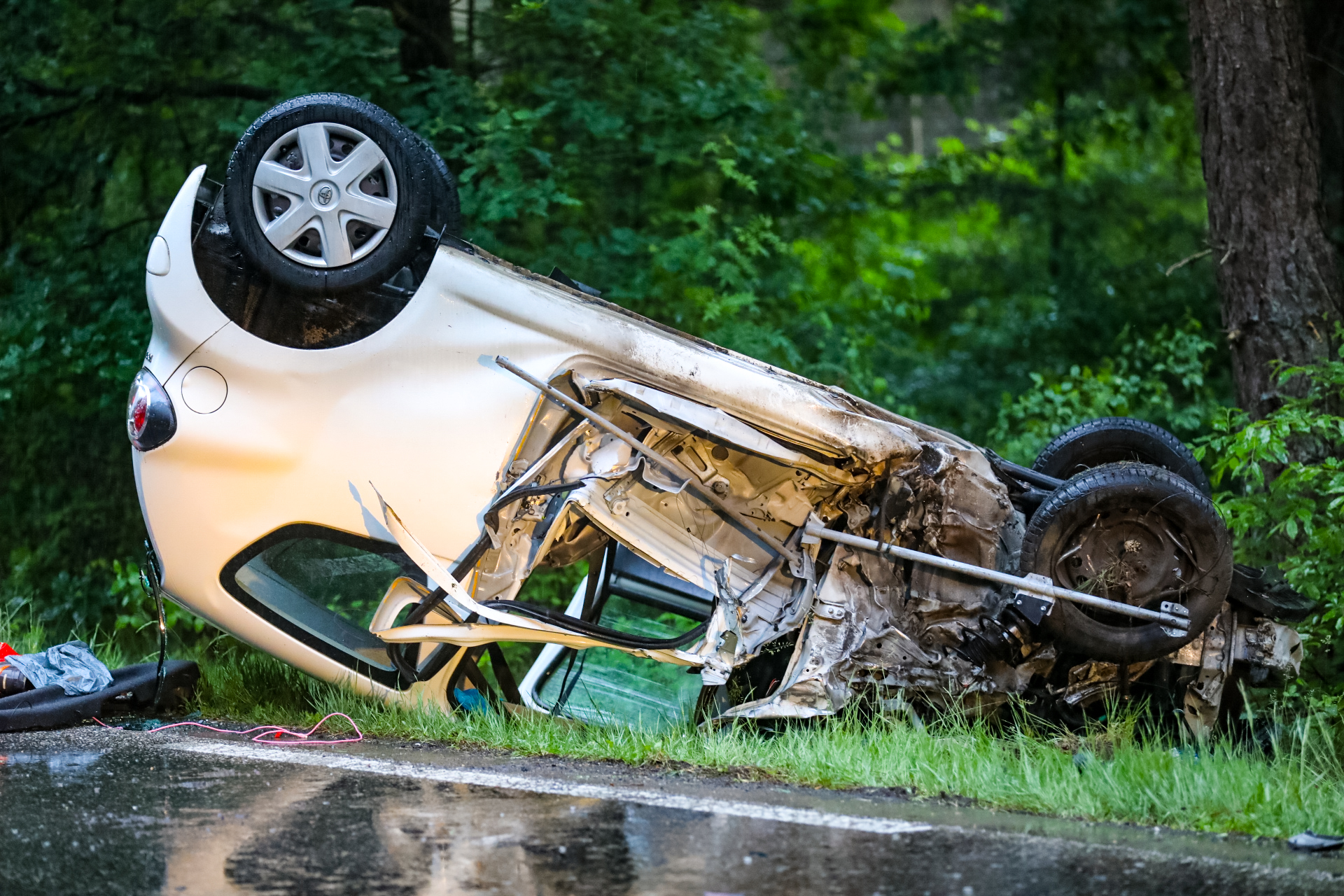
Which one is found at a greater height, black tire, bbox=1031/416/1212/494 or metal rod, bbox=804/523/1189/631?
black tire, bbox=1031/416/1212/494

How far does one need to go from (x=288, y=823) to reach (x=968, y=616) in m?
2.50

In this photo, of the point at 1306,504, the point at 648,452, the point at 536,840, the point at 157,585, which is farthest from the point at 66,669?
the point at 1306,504

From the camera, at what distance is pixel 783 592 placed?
4418 mm

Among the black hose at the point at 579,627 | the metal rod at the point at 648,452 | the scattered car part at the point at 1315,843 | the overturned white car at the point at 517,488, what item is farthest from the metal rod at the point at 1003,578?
the scattered car part at the point at 1315,843

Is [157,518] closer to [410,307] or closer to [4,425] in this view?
[410,307]

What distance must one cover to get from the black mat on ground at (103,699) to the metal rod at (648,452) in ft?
6.85

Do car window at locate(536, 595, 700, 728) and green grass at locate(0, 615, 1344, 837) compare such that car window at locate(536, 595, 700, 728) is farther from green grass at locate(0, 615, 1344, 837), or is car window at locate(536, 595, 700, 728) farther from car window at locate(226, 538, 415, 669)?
car window at locate(226, 538, 415, 669)

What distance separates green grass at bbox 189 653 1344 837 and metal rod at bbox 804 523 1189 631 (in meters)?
0.40

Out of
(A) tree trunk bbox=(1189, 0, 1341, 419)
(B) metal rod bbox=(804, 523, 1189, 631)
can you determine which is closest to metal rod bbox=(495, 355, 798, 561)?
(B) metal rod bbox=(804, 523, 1189, 631)

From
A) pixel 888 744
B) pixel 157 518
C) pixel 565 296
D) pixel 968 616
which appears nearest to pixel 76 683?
pixel 157 518

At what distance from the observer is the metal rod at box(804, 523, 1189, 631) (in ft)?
13.6

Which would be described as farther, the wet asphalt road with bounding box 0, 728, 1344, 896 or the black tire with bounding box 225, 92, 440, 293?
the black tire with bounding box 225, 92, 440, 293

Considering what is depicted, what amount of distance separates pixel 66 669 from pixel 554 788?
2462 millimetres

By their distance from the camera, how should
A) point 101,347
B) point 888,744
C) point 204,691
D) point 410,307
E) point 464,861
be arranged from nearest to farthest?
point 464,861, point 888,744, point 410,307, point 204,691, point 101,347
